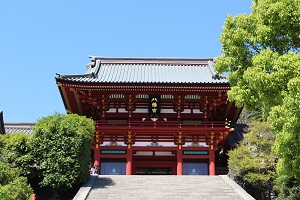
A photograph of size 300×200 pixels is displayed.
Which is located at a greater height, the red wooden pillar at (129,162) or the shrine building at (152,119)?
the shrine building at (152,119)

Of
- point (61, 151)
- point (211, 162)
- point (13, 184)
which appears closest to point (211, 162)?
point (211, 162)

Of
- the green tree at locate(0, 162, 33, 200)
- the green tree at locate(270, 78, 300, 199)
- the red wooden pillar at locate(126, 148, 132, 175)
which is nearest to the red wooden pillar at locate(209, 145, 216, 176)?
the red wooden pillar at locate(126, 148, 132, 175)

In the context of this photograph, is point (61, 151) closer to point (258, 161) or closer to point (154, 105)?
point (154, 105)

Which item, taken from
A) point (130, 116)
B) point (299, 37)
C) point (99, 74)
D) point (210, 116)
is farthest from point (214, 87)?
point (299, 37)

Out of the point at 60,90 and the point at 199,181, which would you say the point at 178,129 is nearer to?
the point at 199,181

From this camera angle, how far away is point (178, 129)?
2262 cm

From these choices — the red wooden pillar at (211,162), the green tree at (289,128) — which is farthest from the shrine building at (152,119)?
the green tree at (289,128)

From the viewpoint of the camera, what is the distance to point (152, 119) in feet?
78.7

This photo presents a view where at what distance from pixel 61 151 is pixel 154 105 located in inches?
328

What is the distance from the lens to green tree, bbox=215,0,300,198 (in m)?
10.2

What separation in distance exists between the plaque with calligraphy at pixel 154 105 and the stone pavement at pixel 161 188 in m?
5.27

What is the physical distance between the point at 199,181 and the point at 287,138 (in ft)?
30.6

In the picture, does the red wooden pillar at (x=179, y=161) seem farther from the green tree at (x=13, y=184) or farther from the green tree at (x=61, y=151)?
the green tree at (x=13, y=184)

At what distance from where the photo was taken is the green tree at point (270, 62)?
10.2 metres
